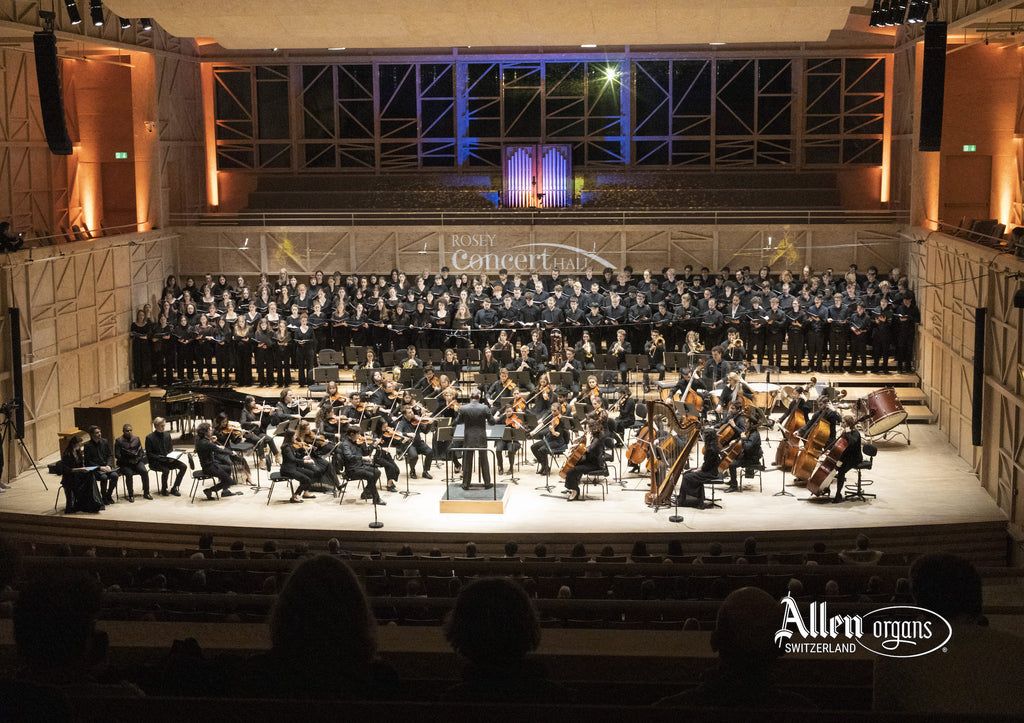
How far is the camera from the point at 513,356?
1686cm

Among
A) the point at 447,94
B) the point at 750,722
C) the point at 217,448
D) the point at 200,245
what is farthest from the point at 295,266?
the point at 750,722

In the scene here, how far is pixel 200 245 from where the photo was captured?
22.4m

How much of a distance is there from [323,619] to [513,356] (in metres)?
14.7

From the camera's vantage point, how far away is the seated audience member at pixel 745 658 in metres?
2.33

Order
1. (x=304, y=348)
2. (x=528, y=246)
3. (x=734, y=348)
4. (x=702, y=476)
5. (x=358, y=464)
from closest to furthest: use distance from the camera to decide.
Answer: (x=702, y=476), (x=358, y=464), (x=734, y=348), (x=304, y=348), (x=528, y=246)

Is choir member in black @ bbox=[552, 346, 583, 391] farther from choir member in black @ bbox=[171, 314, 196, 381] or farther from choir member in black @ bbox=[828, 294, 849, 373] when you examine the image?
choir member in black @ bbox=[171, 314, 196, 381]

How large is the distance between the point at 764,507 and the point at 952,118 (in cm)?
1174

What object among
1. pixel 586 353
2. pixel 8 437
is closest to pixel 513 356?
pixel 586 353

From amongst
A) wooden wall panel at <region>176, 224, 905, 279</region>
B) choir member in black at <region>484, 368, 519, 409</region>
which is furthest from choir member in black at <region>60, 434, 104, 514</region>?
wooden wall panel at <region>176, 224, 905, 279</region>

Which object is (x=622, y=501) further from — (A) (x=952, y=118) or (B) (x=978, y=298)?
(A) (x=952, y=118)

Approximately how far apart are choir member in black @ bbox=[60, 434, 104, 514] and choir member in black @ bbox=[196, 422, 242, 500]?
4.13ft

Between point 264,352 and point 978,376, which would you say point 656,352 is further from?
point 264,352

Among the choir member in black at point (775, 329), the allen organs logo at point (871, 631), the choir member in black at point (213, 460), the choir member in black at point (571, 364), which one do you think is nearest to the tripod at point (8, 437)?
the choir member in black at point (213, 460)

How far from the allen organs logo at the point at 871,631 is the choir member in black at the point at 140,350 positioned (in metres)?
17.0
